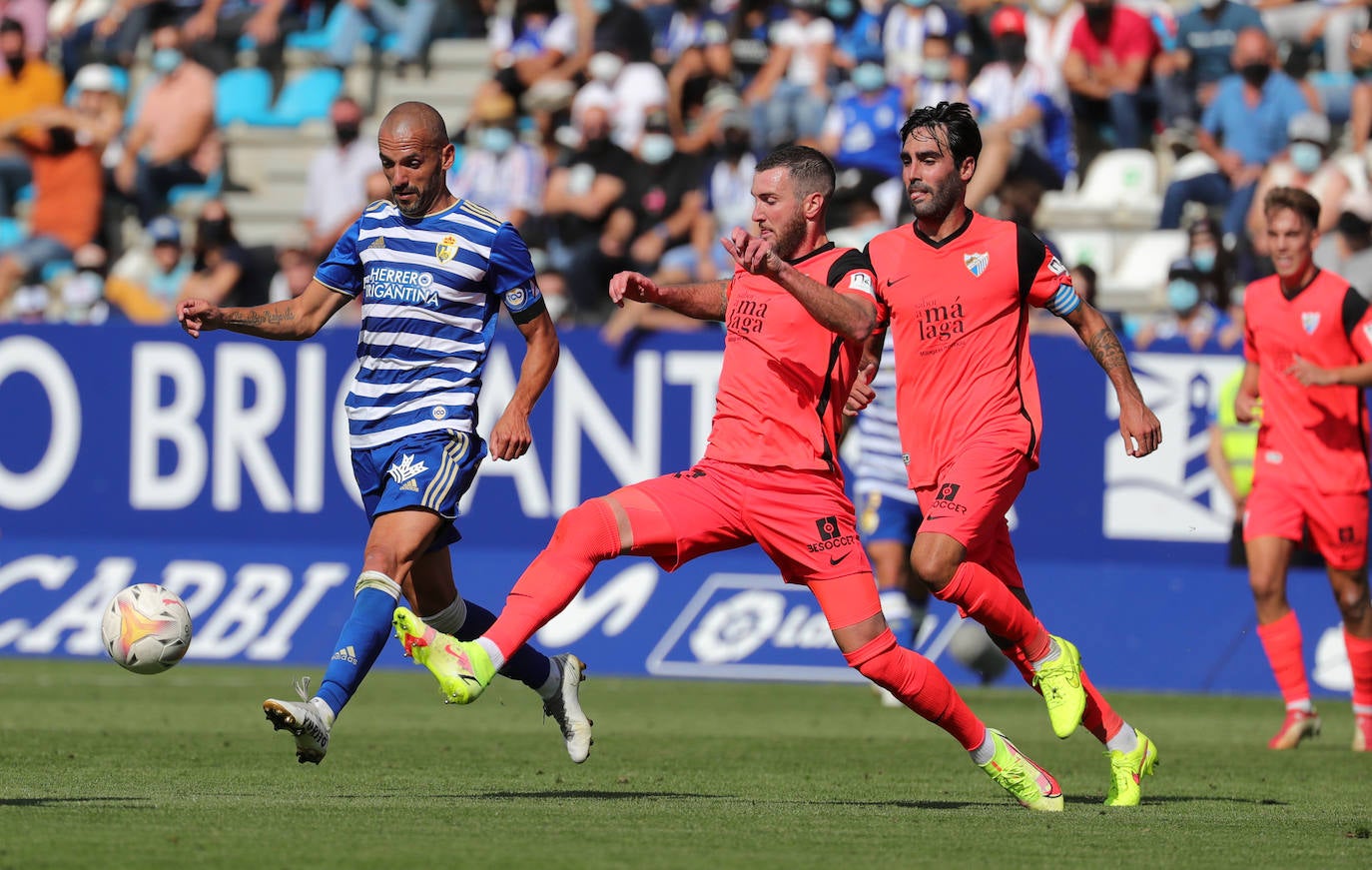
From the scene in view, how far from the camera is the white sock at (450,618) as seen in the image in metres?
8.57

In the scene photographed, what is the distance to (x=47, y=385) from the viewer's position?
52.5ft

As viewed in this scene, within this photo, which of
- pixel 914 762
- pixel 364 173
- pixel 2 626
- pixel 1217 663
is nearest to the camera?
pixel 914 762

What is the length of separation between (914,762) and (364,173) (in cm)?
1161

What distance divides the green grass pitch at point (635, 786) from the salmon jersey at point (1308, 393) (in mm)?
1517

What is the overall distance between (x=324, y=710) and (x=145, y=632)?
113 cm

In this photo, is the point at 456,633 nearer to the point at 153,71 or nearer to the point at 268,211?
the point at 268,211

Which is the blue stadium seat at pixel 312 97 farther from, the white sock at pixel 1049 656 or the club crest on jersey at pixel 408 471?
the white sock at pixel 1049 656

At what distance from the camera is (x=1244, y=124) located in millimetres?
17734

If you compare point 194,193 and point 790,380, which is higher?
point 790,380

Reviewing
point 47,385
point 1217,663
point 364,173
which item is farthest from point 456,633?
point 364,173

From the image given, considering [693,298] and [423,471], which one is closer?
[423,471]

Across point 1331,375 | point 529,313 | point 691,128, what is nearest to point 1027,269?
point 529,313

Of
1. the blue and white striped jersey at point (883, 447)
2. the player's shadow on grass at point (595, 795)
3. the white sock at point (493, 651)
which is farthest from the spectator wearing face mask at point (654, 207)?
the white sock at point (493, 651)

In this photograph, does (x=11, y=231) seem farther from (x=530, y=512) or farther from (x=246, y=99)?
(x=530, y=512)
